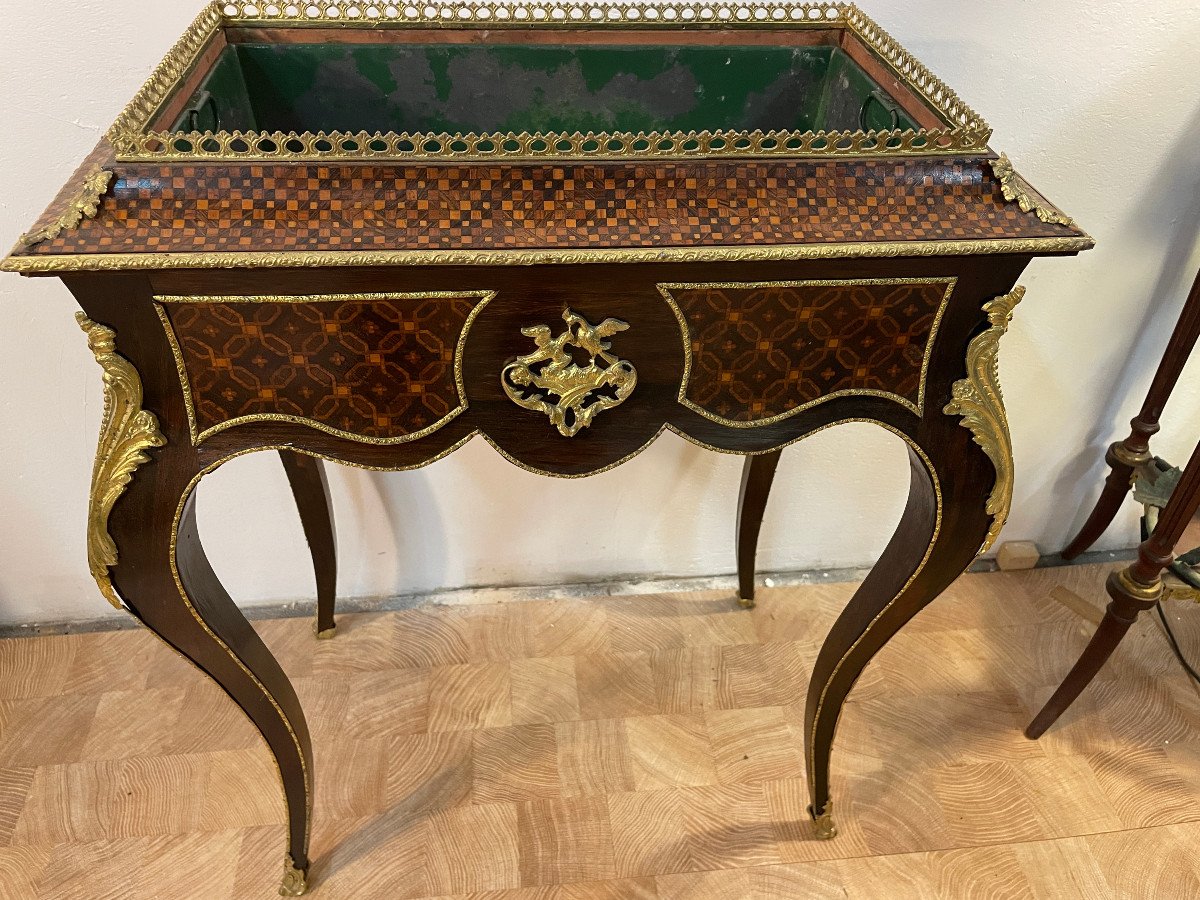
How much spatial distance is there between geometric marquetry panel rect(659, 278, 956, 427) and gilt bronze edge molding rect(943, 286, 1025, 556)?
33 millimetres

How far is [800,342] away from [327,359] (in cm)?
35

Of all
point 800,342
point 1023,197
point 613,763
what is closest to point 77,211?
point 800,342

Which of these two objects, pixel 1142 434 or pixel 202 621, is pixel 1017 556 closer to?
pixel 1142 434

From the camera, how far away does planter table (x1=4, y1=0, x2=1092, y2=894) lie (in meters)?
0.57

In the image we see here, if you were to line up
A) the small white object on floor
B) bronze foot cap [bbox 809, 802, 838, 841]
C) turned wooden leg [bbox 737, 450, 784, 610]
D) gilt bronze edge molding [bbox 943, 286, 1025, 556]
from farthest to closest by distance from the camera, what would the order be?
the small white object on floor
turned wooden leg [bbox 737, 450, 784, 610]
bronze foot cap [bbox 809, 802, 838, 841]
gilt bronze edge molding [bbox 943, 286, 1025, 556]

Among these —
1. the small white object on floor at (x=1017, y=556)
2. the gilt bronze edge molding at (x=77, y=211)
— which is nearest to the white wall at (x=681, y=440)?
the small white object on floor at (x=1017, y=556)

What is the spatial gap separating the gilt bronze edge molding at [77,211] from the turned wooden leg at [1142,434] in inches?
45.6

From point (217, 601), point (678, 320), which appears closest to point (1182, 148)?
point (678, 320)

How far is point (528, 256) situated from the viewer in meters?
0.57

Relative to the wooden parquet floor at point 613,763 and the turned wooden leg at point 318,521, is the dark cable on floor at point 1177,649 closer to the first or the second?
the wooden parquet floor at point 613,763

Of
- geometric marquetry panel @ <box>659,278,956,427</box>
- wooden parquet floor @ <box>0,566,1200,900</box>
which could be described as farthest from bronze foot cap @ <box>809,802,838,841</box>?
geometric marquetry panel @ <box>659,278,956,427</box>

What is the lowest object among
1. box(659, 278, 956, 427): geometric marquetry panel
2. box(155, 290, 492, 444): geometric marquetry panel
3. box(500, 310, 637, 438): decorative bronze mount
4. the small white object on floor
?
box(155, 290, 492, 444): geometric marquetry panel

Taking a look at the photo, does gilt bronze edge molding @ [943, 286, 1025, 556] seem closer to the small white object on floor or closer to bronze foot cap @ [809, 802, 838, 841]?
bronze foot cap @ [809, 802, 838, 841]

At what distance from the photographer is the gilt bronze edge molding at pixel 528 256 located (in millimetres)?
541
